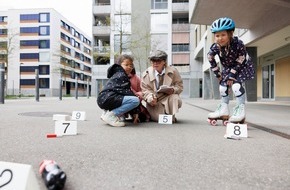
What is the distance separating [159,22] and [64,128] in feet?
106

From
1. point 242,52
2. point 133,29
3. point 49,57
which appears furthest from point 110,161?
point 49,57

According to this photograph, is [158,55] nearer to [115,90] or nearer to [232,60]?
[115,90]

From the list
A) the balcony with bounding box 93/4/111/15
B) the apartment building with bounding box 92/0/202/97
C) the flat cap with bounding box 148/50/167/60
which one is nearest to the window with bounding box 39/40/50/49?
the balcony with bounding box 93/4/111/15

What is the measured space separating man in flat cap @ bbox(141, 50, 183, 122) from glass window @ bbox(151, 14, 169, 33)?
98.0 feet

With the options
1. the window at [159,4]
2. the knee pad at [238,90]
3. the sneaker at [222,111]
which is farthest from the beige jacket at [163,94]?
the window at [159,4]

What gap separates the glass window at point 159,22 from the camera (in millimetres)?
34141

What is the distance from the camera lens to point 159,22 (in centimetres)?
3444

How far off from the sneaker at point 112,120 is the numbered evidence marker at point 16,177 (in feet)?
9.40

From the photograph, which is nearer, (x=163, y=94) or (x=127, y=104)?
(x=127, y=104)

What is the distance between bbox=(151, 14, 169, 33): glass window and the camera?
34141 mm

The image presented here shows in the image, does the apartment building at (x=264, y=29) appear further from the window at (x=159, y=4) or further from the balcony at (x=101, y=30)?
the balcony at (x=101, y=30)

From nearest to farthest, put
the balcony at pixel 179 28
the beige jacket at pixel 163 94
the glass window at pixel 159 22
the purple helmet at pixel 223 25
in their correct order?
the purple helmet at pixel 223 25 < the beige jacket at pixel 163 94 < the balcony at pixel 179 28 < the glass window at pixel 159 22

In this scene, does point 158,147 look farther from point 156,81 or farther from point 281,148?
point 156,81

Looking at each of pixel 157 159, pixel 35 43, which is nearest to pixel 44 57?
pixel 35 43
